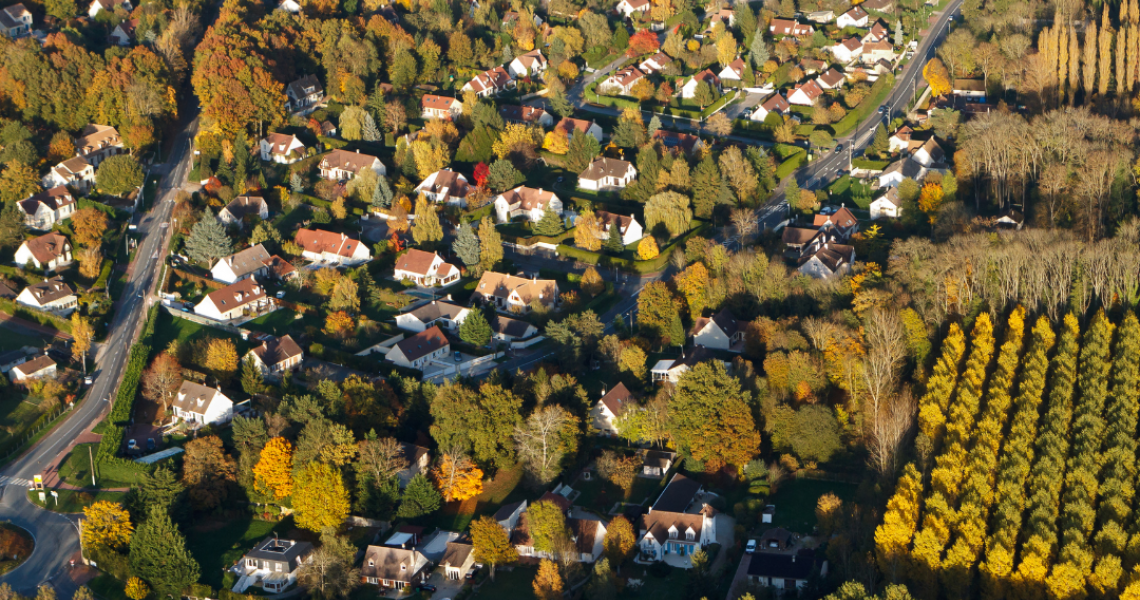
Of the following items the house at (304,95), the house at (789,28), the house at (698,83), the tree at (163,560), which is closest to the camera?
the tree at (163,560)

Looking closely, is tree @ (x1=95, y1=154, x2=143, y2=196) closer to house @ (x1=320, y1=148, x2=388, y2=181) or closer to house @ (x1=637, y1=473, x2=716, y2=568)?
house @ (x1=320, y1=148, x2=388, y2=181)

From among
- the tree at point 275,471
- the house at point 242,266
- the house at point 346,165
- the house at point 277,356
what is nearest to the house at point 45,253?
the house at point 242,266

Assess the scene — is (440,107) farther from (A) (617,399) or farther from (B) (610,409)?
(B) (610,409)

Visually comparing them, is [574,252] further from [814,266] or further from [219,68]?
[219,68]

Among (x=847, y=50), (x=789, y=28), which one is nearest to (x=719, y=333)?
(x=847, y=50)

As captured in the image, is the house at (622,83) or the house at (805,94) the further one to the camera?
the house at (622,83)

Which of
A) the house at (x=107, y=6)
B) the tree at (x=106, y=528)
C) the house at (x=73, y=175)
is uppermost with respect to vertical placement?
the house at (x=107, y=6)

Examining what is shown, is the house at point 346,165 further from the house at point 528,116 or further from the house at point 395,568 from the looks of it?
the house at point 395,568

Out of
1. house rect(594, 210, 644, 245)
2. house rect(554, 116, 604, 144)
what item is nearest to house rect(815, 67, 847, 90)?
house rect(554, 116, 604, 144)
